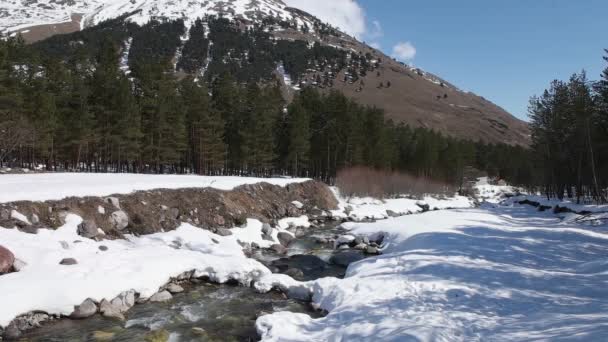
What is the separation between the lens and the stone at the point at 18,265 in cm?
1045

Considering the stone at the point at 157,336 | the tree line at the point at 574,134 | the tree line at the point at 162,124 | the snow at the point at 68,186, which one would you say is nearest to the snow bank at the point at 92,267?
the snow at the point at 68,186

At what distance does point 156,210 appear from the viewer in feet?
60.2

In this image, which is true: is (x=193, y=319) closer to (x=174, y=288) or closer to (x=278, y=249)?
(x=174, y=288)

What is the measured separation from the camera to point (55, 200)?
A: 14477 millimetres

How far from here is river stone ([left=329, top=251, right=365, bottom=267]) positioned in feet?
58.0

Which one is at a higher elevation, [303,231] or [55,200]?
[55,200]

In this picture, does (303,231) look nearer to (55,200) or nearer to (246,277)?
(246,277)

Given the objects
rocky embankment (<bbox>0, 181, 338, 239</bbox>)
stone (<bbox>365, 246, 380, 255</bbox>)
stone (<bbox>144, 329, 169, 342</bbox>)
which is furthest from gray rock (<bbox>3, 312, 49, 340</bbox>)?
stone (<bbox>365, 246, 380, 255</bbox>)

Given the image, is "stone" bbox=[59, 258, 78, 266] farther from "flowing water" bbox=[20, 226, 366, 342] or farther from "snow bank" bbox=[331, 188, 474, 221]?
"snow bank" bbox=[331, 188, 474, 221]

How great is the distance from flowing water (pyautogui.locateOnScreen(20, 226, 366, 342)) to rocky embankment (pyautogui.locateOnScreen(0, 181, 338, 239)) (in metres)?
4.71

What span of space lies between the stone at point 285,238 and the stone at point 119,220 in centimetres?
797

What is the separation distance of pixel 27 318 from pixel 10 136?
25.5m

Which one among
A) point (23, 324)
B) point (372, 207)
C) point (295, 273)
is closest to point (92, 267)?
point (23, 324)

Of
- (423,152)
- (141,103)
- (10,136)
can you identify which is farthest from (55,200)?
(423,152)
